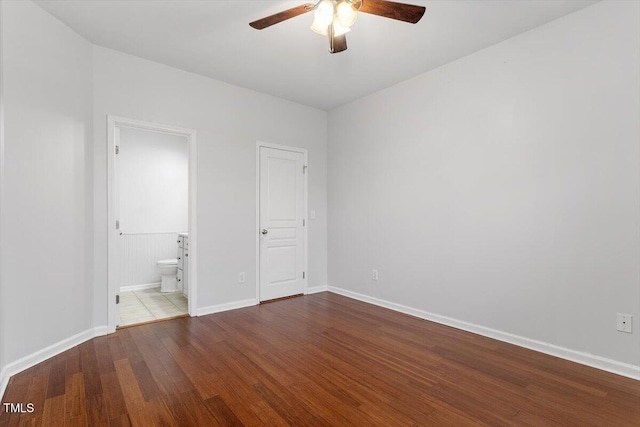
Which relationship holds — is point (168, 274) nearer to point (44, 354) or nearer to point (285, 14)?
point (44, 354)

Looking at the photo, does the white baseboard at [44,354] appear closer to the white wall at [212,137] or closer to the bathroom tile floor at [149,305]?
the white wall at [212,137]

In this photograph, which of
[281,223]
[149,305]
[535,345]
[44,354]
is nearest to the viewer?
[44,354]

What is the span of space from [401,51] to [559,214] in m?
2.04

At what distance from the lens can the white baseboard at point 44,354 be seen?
2.21m

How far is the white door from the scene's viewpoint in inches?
170

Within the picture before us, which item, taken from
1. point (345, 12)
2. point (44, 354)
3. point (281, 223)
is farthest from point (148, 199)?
point (345, 12)

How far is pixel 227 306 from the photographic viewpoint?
12.9ft

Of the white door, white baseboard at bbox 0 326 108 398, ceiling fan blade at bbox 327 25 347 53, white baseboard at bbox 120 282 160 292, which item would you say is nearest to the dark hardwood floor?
white baseboard at bbox 0 326 108 398

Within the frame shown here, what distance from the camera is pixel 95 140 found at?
3086 millimetres

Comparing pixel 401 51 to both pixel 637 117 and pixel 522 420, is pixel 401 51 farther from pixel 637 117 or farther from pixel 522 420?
pixel 522 420

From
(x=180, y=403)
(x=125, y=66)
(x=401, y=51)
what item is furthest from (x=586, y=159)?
(x=125, y=66)

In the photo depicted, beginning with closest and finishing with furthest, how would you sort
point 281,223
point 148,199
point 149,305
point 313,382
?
point 313,382 < point 149,305 < point 281,223 < point 148,199

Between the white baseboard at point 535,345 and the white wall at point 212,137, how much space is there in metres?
2.05

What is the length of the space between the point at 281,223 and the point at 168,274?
197cm
